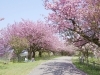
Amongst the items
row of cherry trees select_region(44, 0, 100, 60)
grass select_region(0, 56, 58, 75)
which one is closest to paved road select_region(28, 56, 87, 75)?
grass select_region(0, 56, 58, 75)

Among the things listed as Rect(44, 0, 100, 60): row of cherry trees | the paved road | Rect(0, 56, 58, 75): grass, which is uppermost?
Rect(44, 0, 100, 60): row of cherry trees

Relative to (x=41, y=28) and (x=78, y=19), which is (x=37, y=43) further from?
(x=78, y=19)

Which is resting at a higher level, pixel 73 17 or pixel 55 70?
pixel 73 17

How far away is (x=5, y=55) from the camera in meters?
48.1

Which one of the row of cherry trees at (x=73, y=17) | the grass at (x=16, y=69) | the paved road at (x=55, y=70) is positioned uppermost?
the row of cherry trees at (x=73, y=17)

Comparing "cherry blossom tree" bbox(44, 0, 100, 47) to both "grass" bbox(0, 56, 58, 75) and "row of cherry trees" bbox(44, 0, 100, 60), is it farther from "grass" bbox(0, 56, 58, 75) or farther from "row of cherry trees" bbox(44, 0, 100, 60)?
"grass" bbox(0, 56, 58, 75)

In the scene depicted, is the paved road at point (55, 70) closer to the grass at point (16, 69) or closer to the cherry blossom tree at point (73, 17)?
the grass at point (16, 69)

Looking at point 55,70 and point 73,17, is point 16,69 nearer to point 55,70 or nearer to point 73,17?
point 55,70

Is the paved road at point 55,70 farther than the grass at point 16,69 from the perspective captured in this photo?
Yes

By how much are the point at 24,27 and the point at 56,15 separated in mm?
27113

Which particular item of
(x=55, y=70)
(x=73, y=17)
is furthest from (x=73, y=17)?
(x=55, y=70)

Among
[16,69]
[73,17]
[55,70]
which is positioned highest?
[73,17]

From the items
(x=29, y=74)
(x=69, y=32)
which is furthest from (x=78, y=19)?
(x=29, y=74)

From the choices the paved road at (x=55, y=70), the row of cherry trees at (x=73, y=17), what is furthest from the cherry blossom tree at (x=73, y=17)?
the paved road at (x=55, y=70)
